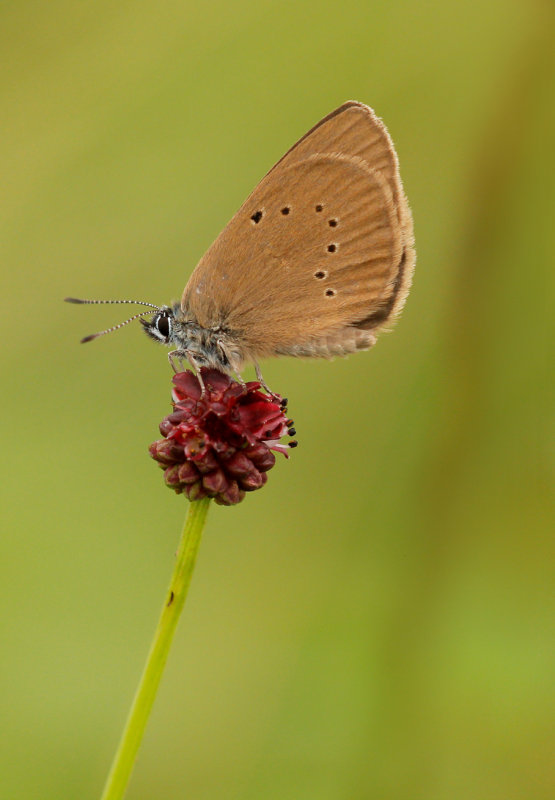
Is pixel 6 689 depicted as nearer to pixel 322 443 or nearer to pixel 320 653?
pixel 320 653

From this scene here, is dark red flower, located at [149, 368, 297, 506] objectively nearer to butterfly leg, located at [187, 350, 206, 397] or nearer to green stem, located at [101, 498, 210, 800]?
butterfly leg, located at [187, 350, 206, 397]

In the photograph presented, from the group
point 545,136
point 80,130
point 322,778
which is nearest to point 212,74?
point 80,130

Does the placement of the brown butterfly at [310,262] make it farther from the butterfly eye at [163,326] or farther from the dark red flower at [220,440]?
the dark red flower at [220,440]

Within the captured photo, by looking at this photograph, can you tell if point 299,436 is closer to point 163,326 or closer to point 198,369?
point 163,326

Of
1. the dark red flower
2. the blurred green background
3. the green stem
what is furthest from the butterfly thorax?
the blurred green background

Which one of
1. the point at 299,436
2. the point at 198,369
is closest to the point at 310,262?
the point at 198,369
